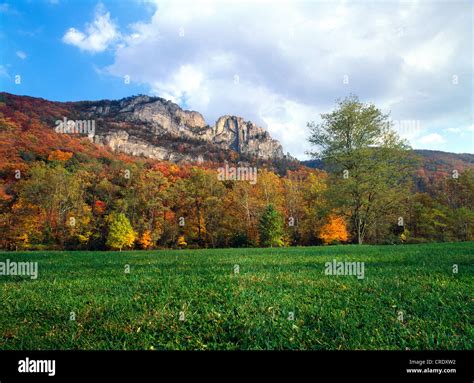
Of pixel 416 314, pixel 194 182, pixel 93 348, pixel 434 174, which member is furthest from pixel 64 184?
pixel 434 174

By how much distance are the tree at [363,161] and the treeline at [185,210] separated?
4.23 feet

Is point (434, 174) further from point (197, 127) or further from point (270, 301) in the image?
point (197, 127)

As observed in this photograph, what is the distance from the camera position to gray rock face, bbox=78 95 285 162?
50469 millimetres

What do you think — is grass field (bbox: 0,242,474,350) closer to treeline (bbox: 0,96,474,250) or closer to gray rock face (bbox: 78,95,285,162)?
treeline (bbox: 0,96,474,250)

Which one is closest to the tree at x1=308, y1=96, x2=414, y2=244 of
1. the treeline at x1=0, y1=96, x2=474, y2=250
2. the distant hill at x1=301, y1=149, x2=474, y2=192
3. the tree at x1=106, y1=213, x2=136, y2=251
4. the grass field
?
the treeline at x1=0, y1=96, x2=474, y2=250

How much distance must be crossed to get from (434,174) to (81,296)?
57667 mm

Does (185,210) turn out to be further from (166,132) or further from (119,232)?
(166,132)

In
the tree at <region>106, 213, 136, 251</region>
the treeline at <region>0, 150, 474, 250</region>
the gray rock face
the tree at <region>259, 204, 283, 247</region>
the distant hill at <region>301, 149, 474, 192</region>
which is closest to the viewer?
the tree at <region>106, 213, 136, 251</region>

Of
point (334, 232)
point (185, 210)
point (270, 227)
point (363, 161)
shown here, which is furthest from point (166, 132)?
point (363, 161)

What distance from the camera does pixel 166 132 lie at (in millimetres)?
102188

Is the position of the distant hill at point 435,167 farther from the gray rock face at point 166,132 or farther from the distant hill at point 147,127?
the gray rock face at point 166,132

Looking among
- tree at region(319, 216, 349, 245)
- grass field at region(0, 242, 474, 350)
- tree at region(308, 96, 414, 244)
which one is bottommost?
tree at region(319, 216, 349, 245)

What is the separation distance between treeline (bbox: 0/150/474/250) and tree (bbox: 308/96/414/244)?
1290 millimetres
